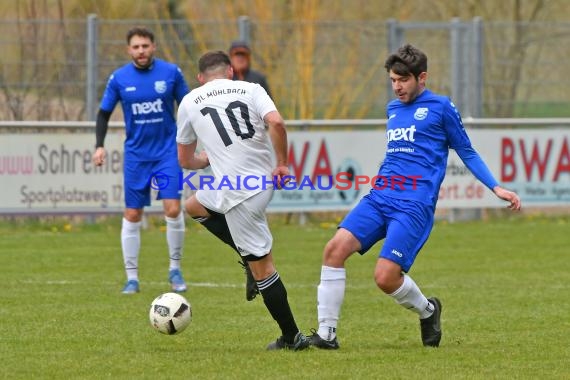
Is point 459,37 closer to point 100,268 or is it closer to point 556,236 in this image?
point 556,236

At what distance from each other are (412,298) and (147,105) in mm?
3854

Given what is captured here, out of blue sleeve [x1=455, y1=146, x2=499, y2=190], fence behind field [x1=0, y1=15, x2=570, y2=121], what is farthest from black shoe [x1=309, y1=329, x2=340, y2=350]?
fence behind field [x1=0, y1=15, x2=570, y2=121]

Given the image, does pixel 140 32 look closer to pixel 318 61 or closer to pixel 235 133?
pixel 235 133

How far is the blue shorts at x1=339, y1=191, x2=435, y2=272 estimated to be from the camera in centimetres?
759

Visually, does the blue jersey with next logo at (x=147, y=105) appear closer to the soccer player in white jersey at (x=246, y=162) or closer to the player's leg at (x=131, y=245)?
the player's leg at (x=131, y=245)

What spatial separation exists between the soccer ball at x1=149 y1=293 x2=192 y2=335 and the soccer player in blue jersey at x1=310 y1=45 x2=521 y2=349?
83 cm

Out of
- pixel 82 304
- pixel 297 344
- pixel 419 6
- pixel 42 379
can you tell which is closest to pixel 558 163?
pixel 419 6

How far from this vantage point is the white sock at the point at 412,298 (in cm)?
772

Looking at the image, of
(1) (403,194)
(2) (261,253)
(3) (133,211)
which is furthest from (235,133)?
(3) (133,211)

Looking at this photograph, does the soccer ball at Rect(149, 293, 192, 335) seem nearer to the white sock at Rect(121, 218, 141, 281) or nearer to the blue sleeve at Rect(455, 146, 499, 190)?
the blue sleeve at Rect(455, 146, 499, 190)

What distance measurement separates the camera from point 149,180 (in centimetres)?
1089

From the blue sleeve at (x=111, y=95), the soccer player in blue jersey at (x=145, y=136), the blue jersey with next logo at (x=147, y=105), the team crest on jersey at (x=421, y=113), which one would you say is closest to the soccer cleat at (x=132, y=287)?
the soccer player in blue jersey at (x=145, y=136)

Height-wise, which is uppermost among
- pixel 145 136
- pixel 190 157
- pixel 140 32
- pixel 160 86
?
pixel 140 32

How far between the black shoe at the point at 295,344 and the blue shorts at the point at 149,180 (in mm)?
3256
